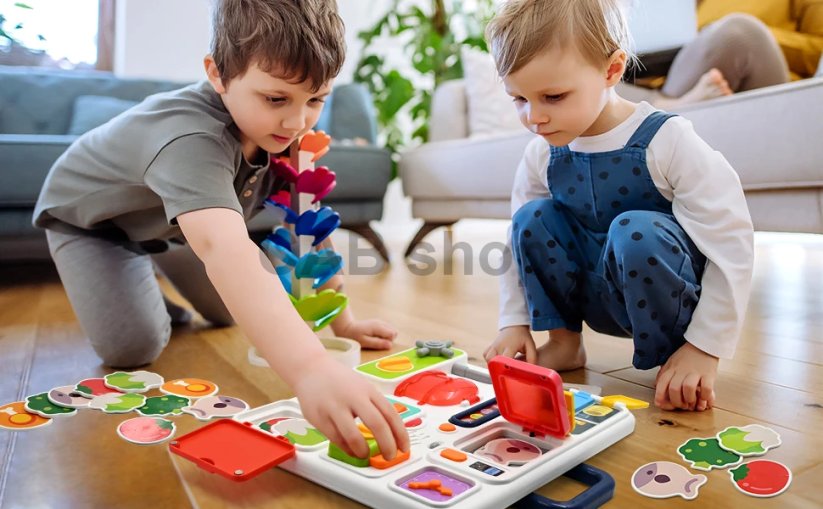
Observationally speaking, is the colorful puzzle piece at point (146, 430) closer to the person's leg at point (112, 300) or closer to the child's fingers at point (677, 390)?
the person's leg at point (112, 300)

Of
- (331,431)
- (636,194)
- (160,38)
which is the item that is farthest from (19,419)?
(160,38)

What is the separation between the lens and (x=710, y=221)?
2.55ft

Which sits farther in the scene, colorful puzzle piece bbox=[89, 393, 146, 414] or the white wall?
the white wall

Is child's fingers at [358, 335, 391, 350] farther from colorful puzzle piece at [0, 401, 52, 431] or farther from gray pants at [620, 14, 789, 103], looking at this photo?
gray pants at [620, 14, 789, 103]

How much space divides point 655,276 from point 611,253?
0.07 meters

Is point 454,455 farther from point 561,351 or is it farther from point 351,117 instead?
point 351,117

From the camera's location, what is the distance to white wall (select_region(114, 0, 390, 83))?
2.84 metres

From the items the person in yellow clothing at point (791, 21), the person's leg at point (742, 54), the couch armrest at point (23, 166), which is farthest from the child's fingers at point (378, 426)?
the person in yellow clothing at point (791, 21)

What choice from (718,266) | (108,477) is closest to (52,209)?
(108,477)

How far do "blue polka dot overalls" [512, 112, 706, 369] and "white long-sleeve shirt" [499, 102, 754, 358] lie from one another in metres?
0.01

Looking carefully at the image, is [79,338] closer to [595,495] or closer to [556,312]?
[556,312]

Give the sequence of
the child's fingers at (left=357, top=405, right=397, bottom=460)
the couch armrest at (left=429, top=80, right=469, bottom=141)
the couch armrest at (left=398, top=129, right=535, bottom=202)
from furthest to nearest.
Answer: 1. the couch armrest at (left=429, top=80, right=469, bottom=141)
2. the couch armrest at (left=398, top=129, right=535, bottom=202)
3. the child's fingers at (left=357, top=405, right=397, bottom=460)


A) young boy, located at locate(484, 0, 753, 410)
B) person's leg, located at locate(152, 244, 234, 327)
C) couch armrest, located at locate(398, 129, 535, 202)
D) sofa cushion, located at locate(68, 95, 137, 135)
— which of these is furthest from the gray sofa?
young boy, located at locate(484, 0, 753, 410)

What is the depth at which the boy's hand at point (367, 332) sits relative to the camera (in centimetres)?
109
